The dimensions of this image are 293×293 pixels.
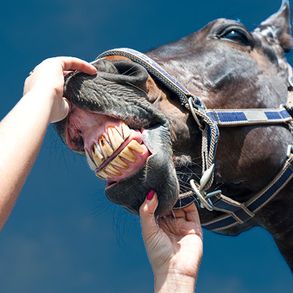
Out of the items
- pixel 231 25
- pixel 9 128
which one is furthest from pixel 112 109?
pixel 231 25

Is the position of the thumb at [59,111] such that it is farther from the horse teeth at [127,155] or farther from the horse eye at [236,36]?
the horse eye at [236,36]

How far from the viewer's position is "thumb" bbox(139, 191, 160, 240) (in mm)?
3615

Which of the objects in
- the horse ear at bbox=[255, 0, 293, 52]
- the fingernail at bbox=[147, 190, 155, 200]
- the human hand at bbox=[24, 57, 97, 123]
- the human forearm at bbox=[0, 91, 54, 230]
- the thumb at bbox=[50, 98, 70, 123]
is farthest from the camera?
the horse ear at bbox=[255, 0, 293, 52]

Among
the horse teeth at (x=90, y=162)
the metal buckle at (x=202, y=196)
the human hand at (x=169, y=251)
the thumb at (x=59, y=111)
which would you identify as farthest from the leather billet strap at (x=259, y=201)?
the thumb at (x=59, y=111)

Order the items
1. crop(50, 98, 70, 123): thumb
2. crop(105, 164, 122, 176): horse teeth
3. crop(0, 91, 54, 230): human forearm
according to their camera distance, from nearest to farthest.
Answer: crop(0, 91, 54, 230): human forearm
crop(50, 98, 70, 123): thumb
crop(105, 164, 122, 176): horse teeth

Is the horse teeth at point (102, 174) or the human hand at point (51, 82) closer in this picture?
→ the human hand at point (51, 82)

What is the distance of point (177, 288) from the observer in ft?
11.4

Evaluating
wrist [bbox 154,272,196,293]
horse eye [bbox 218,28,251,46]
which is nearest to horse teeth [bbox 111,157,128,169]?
wrist [bbox 154,272,196,293]

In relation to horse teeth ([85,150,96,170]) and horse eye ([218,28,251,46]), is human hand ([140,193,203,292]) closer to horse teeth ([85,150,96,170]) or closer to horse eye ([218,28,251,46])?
horse teeth ([85,150,96,170])

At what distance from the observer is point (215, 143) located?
13.6 feet

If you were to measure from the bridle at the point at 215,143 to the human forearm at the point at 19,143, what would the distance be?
157 cm

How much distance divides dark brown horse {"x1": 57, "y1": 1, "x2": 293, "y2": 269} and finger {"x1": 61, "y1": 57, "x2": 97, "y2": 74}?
0.21 ft

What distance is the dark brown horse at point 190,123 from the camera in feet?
11.8

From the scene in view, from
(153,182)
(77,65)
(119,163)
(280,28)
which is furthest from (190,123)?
(280,28)
